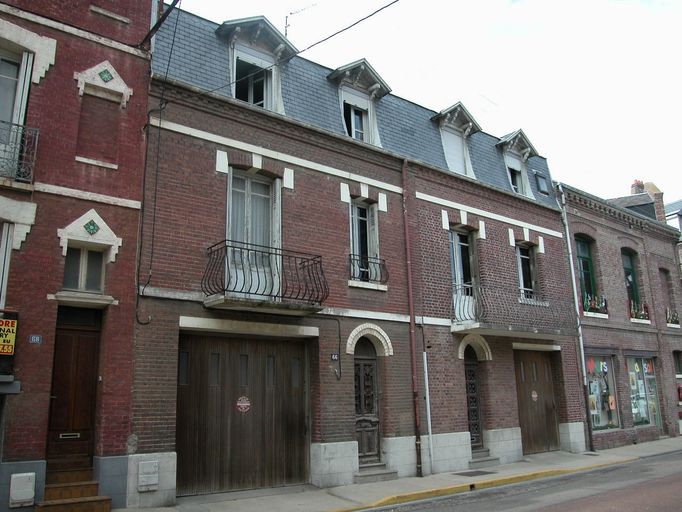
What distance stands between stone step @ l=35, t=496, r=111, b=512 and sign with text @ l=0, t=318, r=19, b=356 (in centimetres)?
224

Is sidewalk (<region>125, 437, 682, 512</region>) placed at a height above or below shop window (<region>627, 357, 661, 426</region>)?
below

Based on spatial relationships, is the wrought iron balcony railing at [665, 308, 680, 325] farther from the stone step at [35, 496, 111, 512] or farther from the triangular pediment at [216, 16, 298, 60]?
the stone step at [35, 496, 111, 512]

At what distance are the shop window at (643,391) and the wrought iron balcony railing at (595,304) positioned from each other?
7.27 feet

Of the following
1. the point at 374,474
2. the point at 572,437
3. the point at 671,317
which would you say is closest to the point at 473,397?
the point at 572,437

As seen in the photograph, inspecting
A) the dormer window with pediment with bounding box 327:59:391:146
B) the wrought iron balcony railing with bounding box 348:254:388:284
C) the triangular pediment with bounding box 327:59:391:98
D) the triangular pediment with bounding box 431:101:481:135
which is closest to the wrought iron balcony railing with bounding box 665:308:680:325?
the triangular pediment with bounding box 431:101:481:135

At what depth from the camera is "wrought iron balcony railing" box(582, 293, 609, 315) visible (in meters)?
19.3

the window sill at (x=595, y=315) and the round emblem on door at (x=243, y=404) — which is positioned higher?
the window sill at (x=595, y=315)

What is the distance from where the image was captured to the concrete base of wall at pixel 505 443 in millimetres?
15281

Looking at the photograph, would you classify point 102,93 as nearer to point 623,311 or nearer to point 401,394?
point 401,394

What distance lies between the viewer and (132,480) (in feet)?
31.2

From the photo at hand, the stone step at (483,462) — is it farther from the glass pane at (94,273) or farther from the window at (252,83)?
the window at (252,83)

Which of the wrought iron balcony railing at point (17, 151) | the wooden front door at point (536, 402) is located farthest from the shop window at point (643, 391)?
the wrought iron balcony railing at point (17, 151)

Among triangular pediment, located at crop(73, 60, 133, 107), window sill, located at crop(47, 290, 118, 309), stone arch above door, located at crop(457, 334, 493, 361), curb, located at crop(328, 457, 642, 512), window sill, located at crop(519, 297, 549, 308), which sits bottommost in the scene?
curb, located at crop(328, 457, 642, 512)

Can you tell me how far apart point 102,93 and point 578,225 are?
50.8ft
